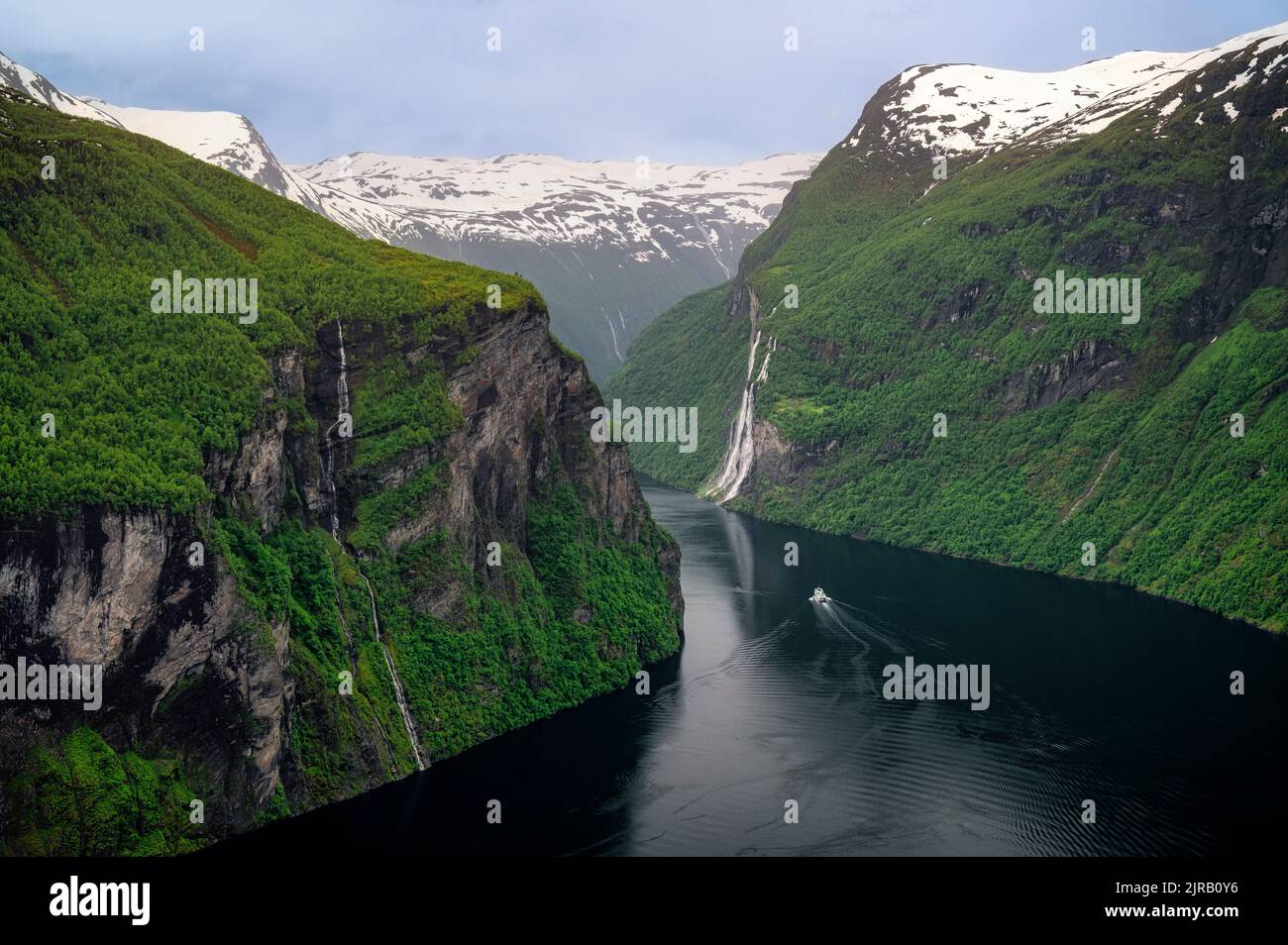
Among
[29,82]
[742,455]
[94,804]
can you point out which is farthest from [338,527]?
[29,82]

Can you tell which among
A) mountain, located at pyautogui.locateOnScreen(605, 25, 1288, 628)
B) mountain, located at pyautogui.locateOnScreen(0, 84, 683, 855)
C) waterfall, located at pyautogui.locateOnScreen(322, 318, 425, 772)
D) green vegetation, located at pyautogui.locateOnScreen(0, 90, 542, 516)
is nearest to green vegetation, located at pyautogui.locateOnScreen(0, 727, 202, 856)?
mountain, located at pyautogui.locateOnScreen(0, 84, 683, 855)

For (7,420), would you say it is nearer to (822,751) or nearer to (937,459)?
(822,751)

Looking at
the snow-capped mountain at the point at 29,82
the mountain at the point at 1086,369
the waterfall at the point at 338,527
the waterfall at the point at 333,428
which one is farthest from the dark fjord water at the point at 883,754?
the snow-capped mountain at the point at 29,82

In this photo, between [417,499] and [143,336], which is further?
[417,499]

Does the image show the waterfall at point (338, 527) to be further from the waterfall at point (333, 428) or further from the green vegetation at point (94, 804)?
the green vegetation at point (94, 804)

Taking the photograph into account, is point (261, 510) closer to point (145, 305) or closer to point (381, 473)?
point (381, 473)
